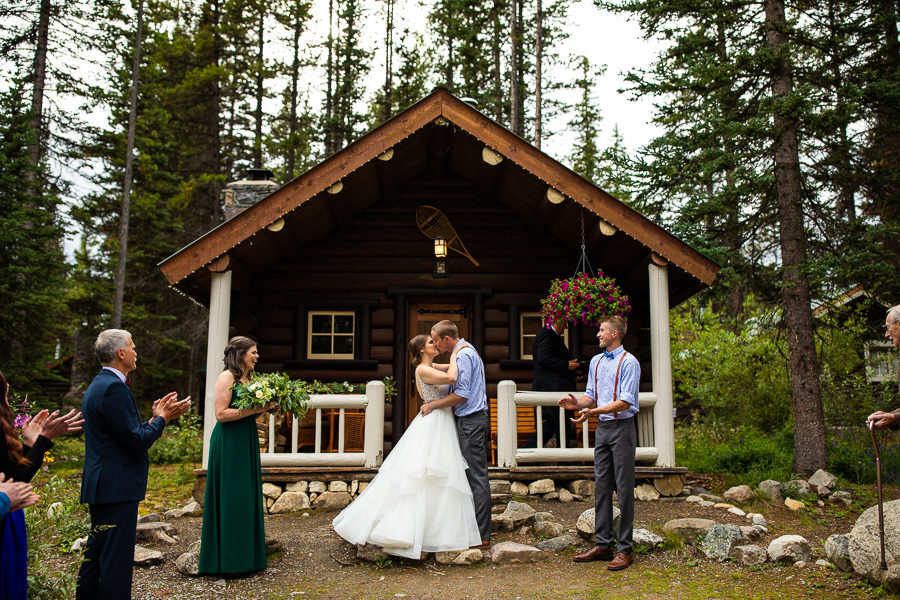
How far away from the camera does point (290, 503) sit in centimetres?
793

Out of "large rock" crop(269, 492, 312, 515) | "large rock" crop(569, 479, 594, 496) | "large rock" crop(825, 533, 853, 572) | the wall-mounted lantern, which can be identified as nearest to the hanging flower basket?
"large rock" crop(569, 479, 594, 496)

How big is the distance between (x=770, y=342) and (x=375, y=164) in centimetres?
825

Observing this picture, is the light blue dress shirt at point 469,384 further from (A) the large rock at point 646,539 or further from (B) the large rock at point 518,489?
(B) the large rock at point 518,489

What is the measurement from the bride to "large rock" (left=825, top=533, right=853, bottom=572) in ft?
9.03

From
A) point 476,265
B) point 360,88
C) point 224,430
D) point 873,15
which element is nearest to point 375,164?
point 476,265

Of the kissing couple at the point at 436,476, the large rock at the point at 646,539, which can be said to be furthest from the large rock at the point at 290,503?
the large rock at the point at 646,539

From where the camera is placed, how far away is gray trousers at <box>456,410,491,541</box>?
597 cm

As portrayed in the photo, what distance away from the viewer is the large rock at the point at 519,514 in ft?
22.0

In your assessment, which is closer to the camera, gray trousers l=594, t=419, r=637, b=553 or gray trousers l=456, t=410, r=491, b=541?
gray trousers l=594, t=419, r=637, b=553

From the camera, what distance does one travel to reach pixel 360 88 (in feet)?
84.0

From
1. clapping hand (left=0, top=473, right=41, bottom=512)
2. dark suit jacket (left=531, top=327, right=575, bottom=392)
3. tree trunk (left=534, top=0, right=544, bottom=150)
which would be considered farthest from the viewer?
tree trunk (left=534, top=0, right=544, bottom=150)

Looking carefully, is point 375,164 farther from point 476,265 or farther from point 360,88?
point 360,88

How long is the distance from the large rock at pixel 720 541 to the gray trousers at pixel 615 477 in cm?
74

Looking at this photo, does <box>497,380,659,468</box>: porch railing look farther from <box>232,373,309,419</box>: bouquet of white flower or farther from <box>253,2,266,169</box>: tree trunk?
<box>253,2,266,169</box>: tree trunk
